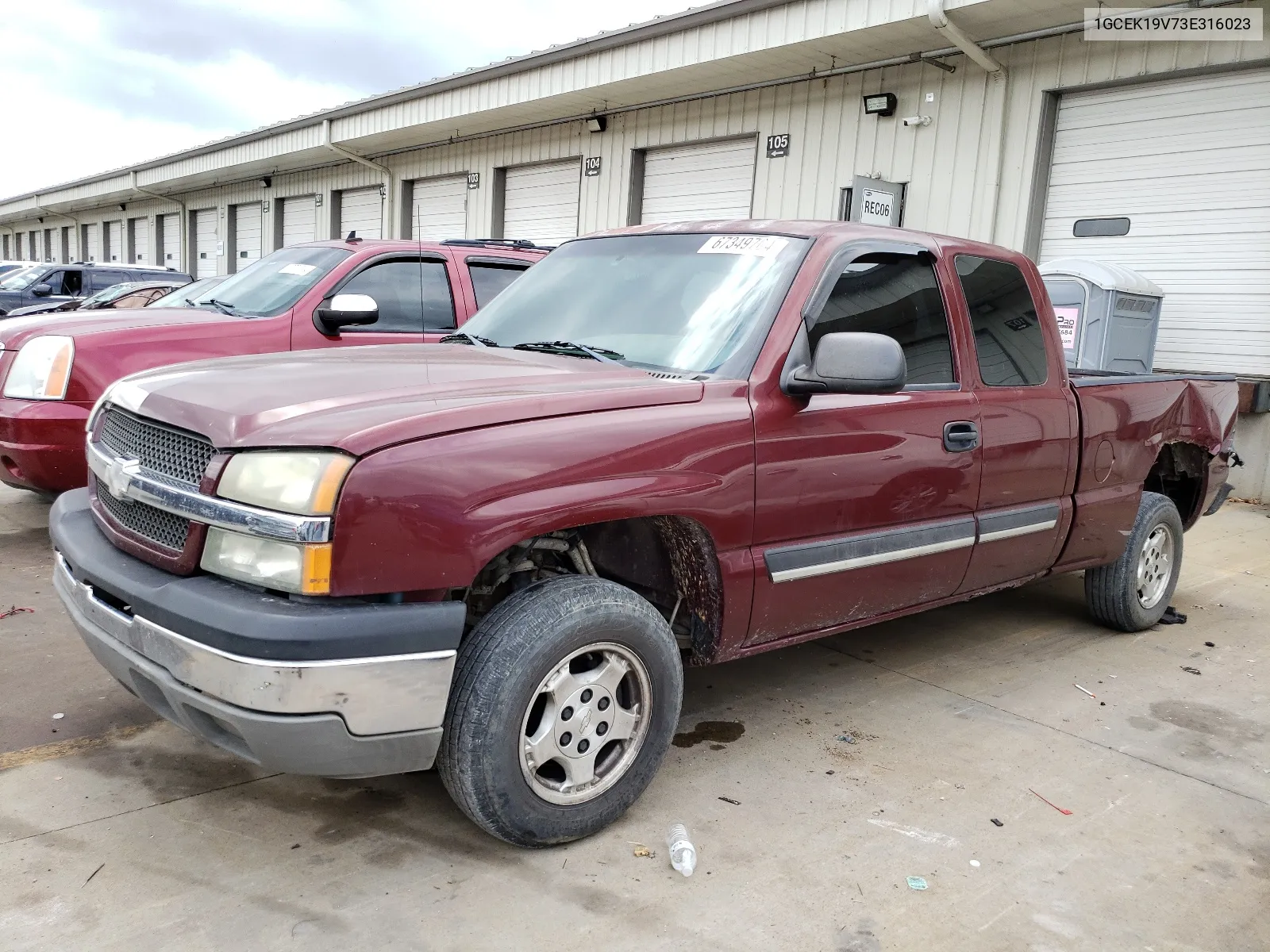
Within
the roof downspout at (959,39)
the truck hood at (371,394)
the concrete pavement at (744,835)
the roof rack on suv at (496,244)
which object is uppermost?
the roof downspout at (959,39)

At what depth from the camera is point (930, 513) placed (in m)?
3.68

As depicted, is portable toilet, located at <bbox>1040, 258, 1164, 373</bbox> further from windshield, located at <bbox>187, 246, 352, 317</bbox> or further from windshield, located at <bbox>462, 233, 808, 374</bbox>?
windshield, located at <bbox>187, 246, 352, 317</bbox>

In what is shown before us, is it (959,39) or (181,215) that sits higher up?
(959,39)

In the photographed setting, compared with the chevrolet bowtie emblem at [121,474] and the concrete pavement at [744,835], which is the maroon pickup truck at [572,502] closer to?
the chevrolet bowtie emblem at [121,474]

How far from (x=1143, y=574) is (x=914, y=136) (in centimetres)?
692


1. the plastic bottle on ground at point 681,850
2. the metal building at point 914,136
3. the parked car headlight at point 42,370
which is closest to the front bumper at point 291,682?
the plastic bottle on ground at point 681,850

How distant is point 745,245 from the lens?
3.53 m

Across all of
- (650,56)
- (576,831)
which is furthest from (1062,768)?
(650,56)

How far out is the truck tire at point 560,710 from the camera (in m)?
2.53

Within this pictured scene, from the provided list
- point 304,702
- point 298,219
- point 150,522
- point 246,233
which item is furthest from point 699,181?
point 246,233

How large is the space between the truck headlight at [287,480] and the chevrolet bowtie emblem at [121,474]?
1.45ft

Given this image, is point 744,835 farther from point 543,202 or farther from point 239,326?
point 543,202

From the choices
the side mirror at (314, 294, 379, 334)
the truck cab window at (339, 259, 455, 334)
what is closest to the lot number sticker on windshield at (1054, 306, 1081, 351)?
the truck cab window at (339, 259, 455, 334)

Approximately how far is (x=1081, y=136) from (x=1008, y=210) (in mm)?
906
